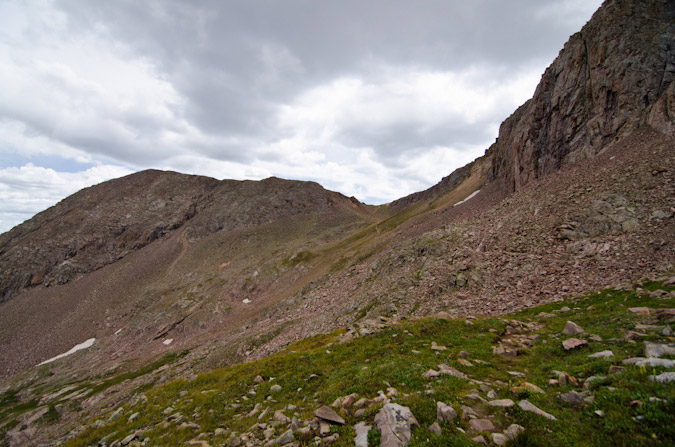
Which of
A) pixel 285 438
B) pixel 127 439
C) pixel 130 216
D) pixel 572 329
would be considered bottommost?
pixel 127 439

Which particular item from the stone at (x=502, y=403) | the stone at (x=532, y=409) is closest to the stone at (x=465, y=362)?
the stone at (x=502, y=403)

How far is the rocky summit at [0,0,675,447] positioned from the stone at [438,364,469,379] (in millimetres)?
123

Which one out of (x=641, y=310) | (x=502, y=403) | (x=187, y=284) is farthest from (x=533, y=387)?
(x=187, y=284)

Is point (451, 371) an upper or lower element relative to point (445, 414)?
lower

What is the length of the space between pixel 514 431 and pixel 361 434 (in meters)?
4.27

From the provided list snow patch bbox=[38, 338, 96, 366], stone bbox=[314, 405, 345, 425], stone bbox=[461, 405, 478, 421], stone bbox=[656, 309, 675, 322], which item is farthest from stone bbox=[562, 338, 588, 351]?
snow patch bbox=[38, 338, 96, 366]

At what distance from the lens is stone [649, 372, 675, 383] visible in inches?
292

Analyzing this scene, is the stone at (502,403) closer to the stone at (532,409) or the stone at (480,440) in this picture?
the stone at (532,409)

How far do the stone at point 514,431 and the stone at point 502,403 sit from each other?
4.18ft

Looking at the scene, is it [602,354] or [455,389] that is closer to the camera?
[455,389]

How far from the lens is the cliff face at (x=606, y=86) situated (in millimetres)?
39625

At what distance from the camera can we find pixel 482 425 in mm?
8023

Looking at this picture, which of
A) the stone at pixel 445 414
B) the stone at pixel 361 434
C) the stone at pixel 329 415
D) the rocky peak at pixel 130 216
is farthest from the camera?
the rocky peak at pixel 130 216

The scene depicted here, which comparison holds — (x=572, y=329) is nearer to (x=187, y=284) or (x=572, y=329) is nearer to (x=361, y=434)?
(x=361, y=434)
